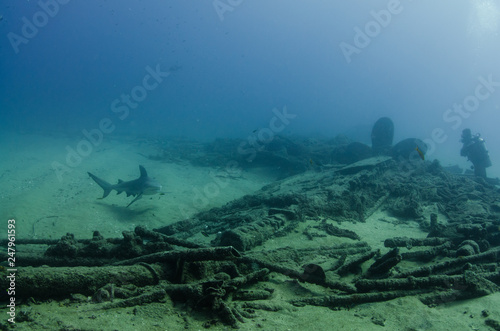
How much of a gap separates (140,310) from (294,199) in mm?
5906

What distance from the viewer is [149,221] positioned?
884 cm

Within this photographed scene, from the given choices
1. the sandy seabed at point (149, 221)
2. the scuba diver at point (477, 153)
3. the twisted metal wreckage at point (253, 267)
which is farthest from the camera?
the scuba diver at point (477, 153)

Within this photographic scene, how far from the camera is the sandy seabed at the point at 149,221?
2.62 m

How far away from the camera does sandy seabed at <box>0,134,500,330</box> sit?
2625 millimetres

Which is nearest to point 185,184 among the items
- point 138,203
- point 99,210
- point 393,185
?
point 138,203

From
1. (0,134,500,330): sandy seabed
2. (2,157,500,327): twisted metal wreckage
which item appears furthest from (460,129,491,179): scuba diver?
(0,134,500,330): sandy seabed

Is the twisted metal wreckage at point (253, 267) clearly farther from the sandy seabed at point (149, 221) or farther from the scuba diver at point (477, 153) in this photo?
the scuba diver at point (477, 153)

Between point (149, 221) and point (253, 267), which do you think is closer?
point (253, 267)

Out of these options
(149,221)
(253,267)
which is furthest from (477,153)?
(149,221)

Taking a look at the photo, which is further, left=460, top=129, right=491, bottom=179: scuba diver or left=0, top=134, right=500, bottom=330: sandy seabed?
left=460, top=129, right=491, bottom=179: scuba diver

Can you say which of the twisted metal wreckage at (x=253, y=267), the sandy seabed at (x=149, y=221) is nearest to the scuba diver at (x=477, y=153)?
the twisted metal wreckage at (x=253, y=267)

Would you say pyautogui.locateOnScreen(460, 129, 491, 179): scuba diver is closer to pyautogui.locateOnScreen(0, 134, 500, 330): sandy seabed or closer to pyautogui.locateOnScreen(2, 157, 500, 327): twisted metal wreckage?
pyautogui.locateOnScreen(2, 157, 500, 327): twisted metal wreckage

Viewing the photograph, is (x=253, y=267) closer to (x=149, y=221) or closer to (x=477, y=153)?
(x=149, y=221)

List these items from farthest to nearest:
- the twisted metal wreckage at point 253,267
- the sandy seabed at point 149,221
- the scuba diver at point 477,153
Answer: the scuba diver at point 477,153
the twisted metal wreckage at point 253,267
the sandy seabed at point 149,221
